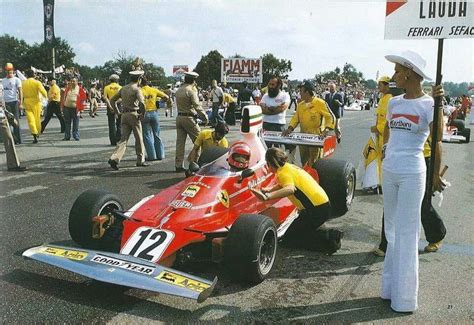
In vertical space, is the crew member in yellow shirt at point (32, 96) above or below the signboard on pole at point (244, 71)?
below

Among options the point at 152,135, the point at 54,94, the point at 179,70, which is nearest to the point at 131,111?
the point at 152,135

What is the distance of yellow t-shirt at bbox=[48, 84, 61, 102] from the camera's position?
Result: 13.2m

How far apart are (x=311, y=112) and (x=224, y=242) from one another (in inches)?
152

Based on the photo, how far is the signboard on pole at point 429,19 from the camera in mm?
3895

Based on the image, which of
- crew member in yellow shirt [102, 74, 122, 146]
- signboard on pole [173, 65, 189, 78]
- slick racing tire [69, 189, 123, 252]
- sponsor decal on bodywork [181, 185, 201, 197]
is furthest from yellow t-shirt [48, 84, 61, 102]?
signboard on pole [173, 65, 189, 78]

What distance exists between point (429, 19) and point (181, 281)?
9.68 feet

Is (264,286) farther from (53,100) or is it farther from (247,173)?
(53,100)

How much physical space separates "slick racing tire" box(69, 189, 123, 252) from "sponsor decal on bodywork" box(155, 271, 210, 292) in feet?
3.65

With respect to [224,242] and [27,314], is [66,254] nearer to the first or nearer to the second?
[27,314]

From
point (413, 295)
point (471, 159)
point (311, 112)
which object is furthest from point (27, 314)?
point (471, 159)

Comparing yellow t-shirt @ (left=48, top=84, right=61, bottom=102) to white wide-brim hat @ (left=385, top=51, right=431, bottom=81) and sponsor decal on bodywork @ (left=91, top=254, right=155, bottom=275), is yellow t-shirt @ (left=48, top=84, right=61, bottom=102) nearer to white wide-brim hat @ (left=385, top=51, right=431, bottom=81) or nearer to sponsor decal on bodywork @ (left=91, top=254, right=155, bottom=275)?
sponsor decal on bodywork @ (left=91, top=254, right=155, bottom=275)

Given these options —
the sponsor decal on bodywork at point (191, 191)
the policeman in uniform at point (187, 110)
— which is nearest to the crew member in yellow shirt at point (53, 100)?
the policeman in uniform at point (187, 110)

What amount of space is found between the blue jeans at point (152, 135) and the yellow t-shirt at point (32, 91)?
3562 mm

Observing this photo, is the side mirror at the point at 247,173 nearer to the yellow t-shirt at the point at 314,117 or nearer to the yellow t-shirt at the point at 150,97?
the yellow t-shirt at the point at 314,117
